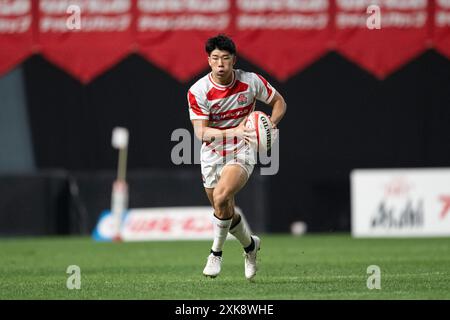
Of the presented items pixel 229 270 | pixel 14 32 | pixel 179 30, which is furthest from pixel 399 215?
pixel 229 270

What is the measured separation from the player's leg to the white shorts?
111 millimetres

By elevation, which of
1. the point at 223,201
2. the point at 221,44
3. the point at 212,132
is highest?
the point at 221,44

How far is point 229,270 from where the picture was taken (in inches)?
458

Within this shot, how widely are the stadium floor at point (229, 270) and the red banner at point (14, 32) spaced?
12.3ft

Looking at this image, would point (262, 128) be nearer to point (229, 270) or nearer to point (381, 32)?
point (229, 270)

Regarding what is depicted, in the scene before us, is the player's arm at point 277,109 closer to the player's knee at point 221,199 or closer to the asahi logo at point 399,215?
the player's knee at point 221,199

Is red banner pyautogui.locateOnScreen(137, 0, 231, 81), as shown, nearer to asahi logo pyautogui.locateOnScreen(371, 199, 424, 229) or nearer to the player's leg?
asahi logo pyautogui.locateOnScreen(371, 199, 424, 229)

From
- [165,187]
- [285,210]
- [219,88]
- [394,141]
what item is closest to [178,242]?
[165,187]

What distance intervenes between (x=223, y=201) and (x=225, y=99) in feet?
3.04

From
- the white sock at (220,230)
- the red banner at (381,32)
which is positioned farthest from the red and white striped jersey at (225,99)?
the red banner at (381,32)

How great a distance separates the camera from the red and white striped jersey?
9820 millimetres

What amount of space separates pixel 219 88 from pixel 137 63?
12700mm

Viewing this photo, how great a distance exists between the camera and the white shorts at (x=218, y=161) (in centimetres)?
1002

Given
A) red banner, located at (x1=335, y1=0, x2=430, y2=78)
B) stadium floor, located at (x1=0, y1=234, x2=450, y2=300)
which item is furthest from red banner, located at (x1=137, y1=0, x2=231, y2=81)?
stadium floor, located at (x1=0, y1=234, x2=450, y2=300)
